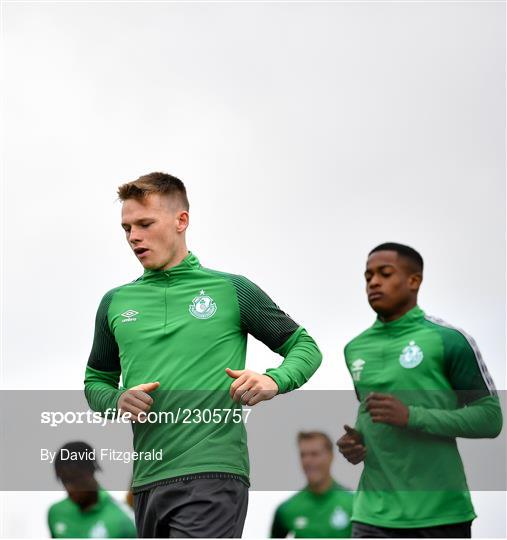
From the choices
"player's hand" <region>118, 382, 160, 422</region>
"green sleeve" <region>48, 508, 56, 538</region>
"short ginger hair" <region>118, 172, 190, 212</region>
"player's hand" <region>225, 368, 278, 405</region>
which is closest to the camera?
"player's hand" <region>225, 368, 278, 405</region>

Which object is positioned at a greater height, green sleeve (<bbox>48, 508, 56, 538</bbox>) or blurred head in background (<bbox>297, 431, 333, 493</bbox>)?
blurred head in background (<bbox>297, 431, 333, 493</bbox>)

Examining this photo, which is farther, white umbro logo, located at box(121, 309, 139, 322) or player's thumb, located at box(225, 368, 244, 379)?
white umbro logo, located at box(121, 309, 139, 322)

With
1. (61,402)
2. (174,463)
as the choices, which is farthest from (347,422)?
(61,402)

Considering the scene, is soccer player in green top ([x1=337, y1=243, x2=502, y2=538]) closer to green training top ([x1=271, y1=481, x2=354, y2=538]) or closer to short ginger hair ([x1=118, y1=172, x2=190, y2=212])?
green training top ([x1=271, y1=481, x2=354, y2=538])

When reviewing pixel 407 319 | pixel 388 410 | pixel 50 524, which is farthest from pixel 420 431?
pixel 50 524

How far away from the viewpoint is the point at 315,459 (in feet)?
11.7

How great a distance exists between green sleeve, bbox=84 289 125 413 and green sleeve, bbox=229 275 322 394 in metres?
0.50

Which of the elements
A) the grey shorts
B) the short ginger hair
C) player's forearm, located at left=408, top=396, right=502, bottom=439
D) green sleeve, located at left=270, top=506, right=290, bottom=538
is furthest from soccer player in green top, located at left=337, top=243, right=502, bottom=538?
the short ginger hair

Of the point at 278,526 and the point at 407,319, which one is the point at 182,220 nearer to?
the point at 407,319

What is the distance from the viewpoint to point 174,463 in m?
2.97

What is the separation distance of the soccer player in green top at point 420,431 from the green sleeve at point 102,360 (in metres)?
0.88

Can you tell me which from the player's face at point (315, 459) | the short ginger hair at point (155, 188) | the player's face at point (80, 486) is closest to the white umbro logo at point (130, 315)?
the short ginger hair at point (155, 188)

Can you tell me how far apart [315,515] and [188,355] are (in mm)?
919

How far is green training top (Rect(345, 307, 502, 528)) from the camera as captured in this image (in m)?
3.19
